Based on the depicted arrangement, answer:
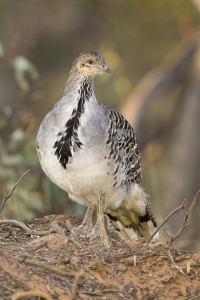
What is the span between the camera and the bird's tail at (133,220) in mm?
6645

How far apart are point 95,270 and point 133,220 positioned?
7.53 ft

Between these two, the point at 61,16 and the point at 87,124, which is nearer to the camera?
the point at 87,124

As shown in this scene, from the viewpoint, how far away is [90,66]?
6.05m

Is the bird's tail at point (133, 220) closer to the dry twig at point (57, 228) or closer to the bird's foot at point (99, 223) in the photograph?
the bird's foot at point (99, 223)

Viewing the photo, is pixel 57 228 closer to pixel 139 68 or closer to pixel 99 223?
pixel 99 223

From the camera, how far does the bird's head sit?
6032mm

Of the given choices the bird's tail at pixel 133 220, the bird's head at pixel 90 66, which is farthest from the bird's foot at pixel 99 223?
the bird's head at pixel 90 66

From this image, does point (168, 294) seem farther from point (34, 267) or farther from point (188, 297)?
point (34, 267)

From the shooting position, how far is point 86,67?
6059 millimetres

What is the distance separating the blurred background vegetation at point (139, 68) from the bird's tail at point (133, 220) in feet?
10.1

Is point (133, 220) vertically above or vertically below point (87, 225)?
above

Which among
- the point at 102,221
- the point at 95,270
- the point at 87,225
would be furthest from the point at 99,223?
the point at 95,270

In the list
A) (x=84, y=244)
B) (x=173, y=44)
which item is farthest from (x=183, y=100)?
(x=84, y=244)

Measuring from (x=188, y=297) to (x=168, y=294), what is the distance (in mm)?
126
